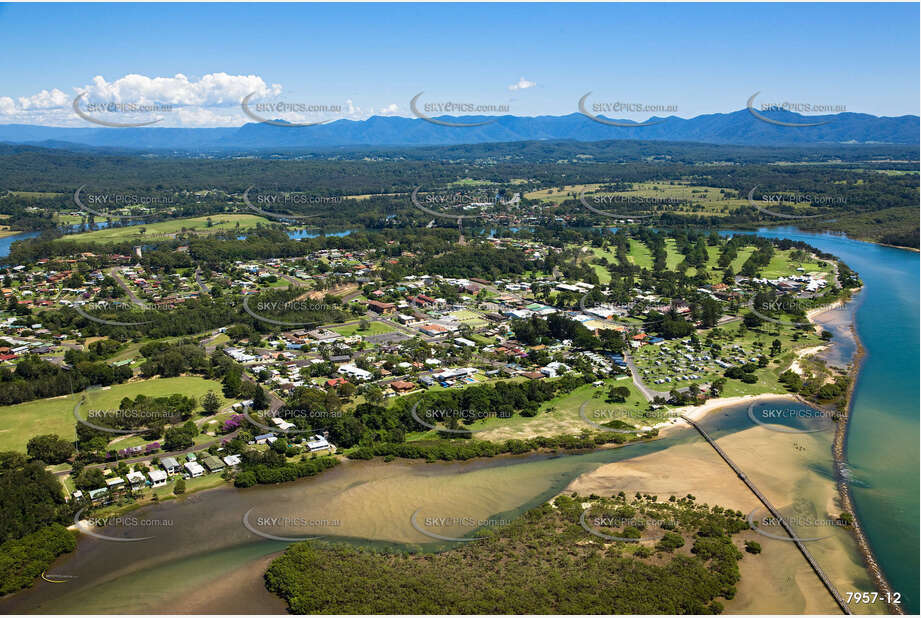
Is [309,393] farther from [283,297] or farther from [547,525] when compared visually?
[283,297]

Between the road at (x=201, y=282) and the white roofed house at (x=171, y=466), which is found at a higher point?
the road at (x=201, y=282)

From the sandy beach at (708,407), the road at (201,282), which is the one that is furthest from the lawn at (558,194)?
the sandy beach at (708,407)

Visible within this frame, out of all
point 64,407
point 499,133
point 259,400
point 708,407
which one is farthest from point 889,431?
point 499,133

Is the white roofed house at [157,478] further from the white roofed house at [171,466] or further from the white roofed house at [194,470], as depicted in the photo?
the white roofed house at [194,470]

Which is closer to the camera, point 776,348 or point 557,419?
point 557,419

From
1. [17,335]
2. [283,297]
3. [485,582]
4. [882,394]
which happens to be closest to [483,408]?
[485,582]

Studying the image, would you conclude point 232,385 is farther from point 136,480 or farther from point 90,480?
point 90,480
